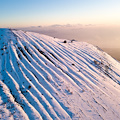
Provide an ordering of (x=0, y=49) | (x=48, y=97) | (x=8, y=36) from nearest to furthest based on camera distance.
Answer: (x=48, y=97) → (x=0, y=49) → (x=8, y=36)

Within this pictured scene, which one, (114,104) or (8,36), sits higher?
(8,36)

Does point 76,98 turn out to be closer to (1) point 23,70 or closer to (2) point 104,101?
(2) point 104,101

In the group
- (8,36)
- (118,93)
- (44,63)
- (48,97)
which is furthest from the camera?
(8,36)

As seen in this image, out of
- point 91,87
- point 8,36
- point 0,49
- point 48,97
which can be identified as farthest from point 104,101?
point 8,36

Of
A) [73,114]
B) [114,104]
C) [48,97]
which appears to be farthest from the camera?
[114,104]

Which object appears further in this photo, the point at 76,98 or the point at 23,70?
the point at 23,70

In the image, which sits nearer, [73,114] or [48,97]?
[73,114]

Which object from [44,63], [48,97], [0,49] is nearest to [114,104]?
[48,97]

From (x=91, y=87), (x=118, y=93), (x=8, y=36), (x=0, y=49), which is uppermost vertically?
(x=8, y=36)

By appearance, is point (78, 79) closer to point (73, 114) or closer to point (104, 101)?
point (104, 101)
